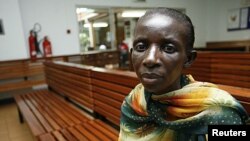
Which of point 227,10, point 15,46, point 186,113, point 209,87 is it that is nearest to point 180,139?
point 186,113

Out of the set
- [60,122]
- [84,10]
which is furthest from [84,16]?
[60,122]

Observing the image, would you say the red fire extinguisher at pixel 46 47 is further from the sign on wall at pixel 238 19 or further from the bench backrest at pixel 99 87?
the sign on wall at pixel 238 19

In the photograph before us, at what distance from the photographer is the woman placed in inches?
27.1

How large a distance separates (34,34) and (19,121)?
8.86 ft

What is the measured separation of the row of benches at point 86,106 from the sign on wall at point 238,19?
8028 millimetres

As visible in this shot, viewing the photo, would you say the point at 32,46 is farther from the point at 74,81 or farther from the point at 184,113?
the point at 184,113

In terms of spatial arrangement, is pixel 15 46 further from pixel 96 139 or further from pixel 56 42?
pixel 96 139

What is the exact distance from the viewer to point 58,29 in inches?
236

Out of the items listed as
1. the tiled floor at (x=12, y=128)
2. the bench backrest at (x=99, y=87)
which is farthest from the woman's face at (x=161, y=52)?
the tiled floor at (x=12, y=128)

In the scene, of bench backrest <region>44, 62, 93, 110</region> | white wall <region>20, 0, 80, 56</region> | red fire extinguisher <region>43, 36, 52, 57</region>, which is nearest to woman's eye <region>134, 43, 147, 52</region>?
bench backrest <region>44, 62, 93, 110</region>

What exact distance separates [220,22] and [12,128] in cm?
896

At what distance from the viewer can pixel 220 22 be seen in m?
9.22

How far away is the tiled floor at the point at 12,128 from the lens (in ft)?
9.87

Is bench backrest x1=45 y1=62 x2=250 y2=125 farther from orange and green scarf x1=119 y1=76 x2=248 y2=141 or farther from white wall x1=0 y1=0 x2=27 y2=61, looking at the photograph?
white wall x1=0 y1=0 x2=27 y2=61
